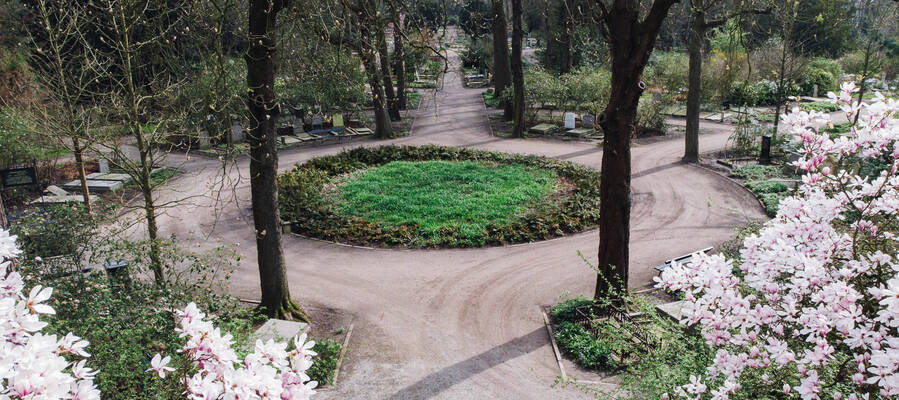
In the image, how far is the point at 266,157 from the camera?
946cm

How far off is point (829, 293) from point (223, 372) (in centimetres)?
328

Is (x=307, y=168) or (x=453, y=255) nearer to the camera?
(x=453, y=255)

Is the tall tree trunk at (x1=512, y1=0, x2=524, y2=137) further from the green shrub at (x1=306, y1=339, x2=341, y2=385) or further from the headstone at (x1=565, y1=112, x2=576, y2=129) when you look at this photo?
the green shrub at (x1=306, y1=339, x2=341, y2=385)

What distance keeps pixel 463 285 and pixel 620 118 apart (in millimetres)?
4494

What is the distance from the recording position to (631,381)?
221 inches

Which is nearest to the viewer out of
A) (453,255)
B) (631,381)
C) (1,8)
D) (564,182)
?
(631,381)

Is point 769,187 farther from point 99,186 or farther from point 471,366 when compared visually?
point 99,186

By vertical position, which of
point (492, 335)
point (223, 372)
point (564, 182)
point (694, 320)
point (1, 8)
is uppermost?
point (1, 8)

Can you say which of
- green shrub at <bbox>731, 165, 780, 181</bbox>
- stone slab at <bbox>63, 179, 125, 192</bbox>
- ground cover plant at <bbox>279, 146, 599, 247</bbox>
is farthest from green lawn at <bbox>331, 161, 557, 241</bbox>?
→ stone slab at <bbox>63, 179, 125, 192</bbox>

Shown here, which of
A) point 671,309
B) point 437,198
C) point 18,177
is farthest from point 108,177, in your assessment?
point 671,309

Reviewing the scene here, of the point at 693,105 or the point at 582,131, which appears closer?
the point at 693,105

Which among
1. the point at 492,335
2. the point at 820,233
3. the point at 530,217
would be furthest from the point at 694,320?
the point at 530,217

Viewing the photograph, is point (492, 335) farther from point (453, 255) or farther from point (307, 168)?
point (307, 168)

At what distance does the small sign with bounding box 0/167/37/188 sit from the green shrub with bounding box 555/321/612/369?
606 inches
